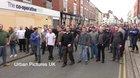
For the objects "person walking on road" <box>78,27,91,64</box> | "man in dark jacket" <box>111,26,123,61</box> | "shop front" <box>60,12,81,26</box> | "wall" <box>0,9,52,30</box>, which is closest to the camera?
"person walking on road" <box>78,27,91,64</box>

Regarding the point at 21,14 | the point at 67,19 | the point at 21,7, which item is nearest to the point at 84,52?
the point at 21,14

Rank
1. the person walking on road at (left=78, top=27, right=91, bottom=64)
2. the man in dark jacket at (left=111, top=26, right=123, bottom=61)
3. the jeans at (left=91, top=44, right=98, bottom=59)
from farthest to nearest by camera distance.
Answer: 1. the jeans at (left=91, top=44, right=98, bottom=59)
2. the man in dark jacket at (left=111, top=26, right=123, bottom=61)
3. the person walking on road at (left=78, top=27, right=91, bottom=64)

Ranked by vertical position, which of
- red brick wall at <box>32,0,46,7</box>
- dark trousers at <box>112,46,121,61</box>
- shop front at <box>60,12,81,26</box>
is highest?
red brick wall at <box>32,0,46,7</box>

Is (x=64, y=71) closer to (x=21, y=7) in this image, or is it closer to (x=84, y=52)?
(x=84, y=52)

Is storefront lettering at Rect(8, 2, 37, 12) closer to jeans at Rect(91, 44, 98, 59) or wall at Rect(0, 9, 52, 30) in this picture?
wall at Rect(0, 9, 52, 30)

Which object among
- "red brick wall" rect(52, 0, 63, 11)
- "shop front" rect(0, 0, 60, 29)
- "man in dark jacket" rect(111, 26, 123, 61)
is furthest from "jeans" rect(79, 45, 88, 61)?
"red brick wall" rect(52, 0, 63, 11)

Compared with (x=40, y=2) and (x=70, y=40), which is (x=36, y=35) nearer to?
(x=70, y=40)

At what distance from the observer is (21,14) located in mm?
34375

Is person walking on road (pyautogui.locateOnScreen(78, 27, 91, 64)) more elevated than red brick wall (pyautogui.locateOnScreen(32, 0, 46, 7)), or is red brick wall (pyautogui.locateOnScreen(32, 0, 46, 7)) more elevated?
red brick wall (pyautogui.locateOnScreen(32, 0, 46, 7))

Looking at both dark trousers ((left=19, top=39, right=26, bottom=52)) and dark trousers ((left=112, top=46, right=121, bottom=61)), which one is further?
dark trousers ((left=19, top=39, right=26, bottom=52))

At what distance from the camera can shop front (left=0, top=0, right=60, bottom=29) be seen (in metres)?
29.6

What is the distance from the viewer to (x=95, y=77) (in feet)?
46.7

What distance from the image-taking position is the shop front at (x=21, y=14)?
2956cm

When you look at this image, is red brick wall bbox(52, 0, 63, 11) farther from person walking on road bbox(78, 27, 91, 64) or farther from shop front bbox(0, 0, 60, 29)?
person walking on road bbox(78, 27, 91, 64)
